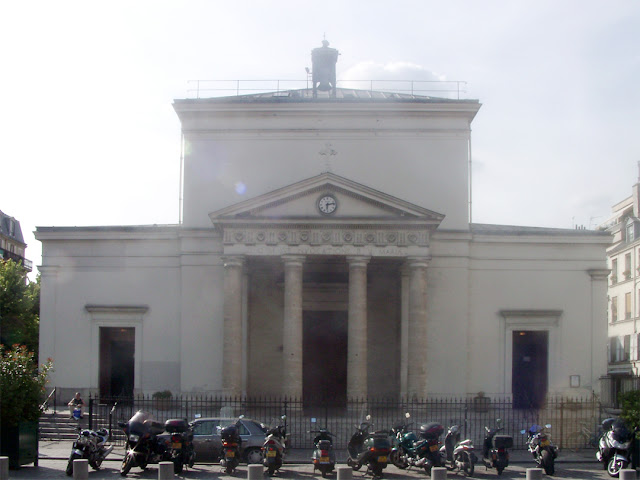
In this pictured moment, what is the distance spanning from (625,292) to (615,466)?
114ft

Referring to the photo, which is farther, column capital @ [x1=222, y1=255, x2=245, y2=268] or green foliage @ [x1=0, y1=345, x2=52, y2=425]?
column capital @ [x1=222, y1=255, x2=245, y2=268]

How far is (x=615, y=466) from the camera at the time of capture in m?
20.7

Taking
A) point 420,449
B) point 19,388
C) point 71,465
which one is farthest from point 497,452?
point 19,388

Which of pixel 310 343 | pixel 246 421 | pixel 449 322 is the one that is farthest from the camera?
pixel 310 343

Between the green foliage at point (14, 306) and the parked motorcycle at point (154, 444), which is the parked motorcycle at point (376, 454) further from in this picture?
the green foliage at point (14, 306)

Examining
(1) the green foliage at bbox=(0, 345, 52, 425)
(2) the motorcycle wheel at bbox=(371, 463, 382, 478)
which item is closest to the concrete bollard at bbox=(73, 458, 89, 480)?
(1) the green foliage at bbox=(0, 345, 52, 425)

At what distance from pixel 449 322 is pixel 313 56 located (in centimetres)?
1476

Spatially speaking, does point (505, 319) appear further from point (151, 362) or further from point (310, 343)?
point (151, 362)

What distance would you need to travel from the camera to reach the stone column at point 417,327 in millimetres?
31203

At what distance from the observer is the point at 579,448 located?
2681 centimetres

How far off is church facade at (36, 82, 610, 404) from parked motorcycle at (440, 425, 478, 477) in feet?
38.3

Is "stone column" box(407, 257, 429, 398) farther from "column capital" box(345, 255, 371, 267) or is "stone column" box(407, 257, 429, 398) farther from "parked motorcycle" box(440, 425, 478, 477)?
"parked motorcycle" box(440, 425, 478, 477)

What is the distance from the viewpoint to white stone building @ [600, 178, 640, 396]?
5116 cm

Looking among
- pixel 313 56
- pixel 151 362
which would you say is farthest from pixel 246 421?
pixel 313 56
